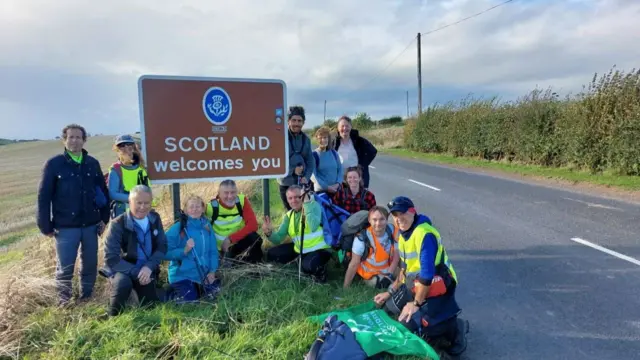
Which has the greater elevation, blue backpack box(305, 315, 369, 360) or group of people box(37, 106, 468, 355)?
group of people box(37, 106, 468, 355)

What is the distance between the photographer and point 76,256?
4.18 meters

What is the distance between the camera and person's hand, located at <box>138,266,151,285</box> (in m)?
3.75

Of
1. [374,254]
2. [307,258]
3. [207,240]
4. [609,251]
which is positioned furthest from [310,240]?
[609,251]

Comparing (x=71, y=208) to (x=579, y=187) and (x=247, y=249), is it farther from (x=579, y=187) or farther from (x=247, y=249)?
(x=579, y=187)

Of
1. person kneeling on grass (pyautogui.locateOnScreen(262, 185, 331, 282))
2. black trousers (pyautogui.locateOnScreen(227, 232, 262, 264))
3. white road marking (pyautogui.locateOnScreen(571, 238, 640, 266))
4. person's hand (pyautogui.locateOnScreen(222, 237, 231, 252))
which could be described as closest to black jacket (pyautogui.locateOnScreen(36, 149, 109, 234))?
person's hand (pyautogui.locateOnScreen(222, 237, 231, 252))

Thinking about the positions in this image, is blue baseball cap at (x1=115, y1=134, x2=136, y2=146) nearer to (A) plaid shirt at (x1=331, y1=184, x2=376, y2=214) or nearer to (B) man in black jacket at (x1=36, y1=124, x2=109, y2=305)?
(B) man in black jacket at (x1=36, y1=124, x2=109, y2=305)

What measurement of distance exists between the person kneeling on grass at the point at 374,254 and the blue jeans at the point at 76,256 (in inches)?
101

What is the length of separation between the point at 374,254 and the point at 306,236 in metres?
0.81

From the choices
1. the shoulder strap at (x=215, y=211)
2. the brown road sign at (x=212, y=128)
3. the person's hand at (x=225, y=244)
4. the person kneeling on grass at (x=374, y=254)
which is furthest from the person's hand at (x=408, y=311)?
the brown road sign at (x=212, y=128)

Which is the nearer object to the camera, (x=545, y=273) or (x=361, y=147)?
(x=545, y=273)

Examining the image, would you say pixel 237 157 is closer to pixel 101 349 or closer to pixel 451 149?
pixel 101 349

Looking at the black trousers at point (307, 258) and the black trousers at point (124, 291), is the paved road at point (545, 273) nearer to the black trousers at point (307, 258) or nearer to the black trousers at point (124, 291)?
the black trousers at point (307, 258)

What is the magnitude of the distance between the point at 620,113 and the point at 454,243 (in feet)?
28.3

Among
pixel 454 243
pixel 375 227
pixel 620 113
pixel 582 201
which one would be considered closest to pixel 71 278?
pixel 375 227
